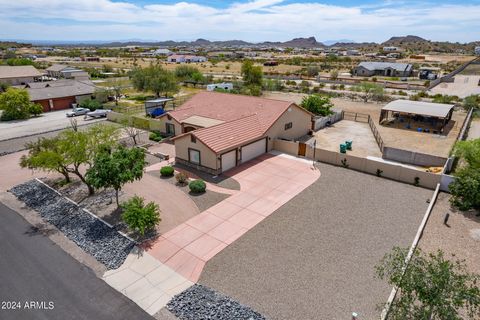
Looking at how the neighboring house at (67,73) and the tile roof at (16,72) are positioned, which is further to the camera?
the neighboring house at (67,73)

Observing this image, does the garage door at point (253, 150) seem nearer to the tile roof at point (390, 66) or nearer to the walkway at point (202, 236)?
the walkway at point (202, 236)

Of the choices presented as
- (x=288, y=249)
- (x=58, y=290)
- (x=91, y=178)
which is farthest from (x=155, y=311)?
(x=91, y=178)

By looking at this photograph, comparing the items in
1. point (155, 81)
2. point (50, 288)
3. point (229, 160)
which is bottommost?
point (50, 288)

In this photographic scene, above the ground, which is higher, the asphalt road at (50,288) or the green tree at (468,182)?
the green tree at (468,182)

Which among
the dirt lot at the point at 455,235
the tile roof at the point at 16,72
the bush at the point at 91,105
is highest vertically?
the tile roof at the point at 16,72

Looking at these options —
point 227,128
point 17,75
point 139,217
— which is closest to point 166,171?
point 227,128

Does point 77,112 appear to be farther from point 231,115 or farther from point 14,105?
point 231,115

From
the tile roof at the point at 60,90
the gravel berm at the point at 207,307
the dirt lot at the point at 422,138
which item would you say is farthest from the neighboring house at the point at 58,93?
the gravel berm at the point at 207,307
